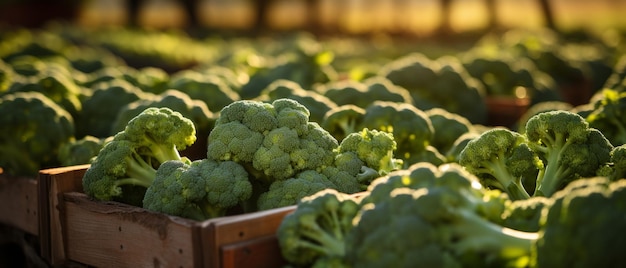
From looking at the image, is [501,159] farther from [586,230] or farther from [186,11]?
[186,11]

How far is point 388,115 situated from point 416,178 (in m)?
1.35

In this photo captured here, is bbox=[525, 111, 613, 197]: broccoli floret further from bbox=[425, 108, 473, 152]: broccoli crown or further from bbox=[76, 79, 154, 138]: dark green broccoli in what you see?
bbox=[76, 79, 154, 138]: dark green broccoli

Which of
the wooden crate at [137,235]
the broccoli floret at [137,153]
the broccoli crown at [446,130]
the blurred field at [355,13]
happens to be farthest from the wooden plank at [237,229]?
the blurred field at [355,13]

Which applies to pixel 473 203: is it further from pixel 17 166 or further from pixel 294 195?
pixel 17 166

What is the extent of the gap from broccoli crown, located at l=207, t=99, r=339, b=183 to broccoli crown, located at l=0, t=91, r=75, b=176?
4.60 ft

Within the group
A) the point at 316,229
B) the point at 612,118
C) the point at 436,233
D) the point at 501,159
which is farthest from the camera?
the point at 612,118

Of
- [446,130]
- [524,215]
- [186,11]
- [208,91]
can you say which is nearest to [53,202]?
[208,91]

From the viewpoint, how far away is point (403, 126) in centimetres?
328

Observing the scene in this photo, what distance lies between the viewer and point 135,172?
8.63 ft

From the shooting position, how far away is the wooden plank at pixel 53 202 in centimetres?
274

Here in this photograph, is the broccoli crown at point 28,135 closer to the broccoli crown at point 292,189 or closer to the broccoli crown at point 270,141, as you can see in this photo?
the broccoli crown at point 270,141

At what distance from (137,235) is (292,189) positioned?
575 mm

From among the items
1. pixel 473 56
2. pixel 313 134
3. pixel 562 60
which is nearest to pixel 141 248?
pixel 313 134

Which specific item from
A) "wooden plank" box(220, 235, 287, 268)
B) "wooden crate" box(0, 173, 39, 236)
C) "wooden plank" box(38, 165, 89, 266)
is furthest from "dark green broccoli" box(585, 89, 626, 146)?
"wooden crate" box(0, 173, 39, 236)
